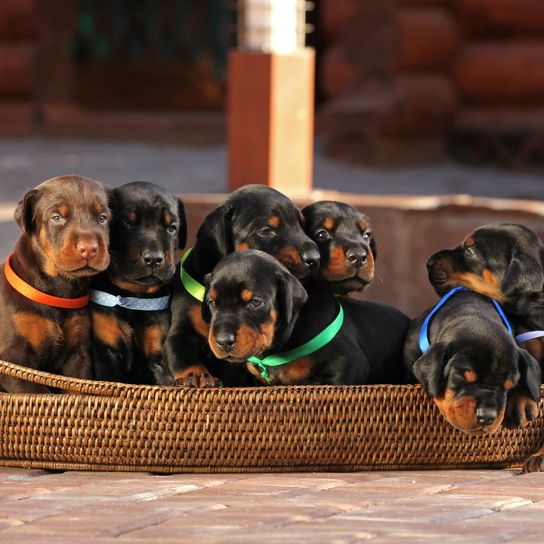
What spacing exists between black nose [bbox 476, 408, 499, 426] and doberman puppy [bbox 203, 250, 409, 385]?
455 mm

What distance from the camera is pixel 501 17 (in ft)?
36.8

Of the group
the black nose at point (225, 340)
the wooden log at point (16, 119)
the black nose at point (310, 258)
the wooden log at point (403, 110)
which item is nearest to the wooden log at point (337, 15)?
the wooden log at point (403, 110)

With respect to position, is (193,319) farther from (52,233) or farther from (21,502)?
(21,502)

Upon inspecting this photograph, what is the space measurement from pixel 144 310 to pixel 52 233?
44 cm

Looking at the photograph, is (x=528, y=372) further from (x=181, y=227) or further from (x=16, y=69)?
(x=16, y=69)

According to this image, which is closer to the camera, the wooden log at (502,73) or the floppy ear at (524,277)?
the floppy ear at (524,277)

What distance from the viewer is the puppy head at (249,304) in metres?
3.02

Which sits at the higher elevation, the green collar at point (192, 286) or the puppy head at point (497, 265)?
the puppy head at point (497, 265)

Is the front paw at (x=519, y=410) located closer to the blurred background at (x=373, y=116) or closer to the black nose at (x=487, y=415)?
the black nose at (x=487, y=415)

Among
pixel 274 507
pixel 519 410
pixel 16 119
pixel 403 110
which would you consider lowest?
pixel 274 507

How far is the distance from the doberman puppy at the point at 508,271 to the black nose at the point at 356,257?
30 cm

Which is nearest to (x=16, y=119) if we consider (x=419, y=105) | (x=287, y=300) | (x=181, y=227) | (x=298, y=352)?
(x=419, y=105)

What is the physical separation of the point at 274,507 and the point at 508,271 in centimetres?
112

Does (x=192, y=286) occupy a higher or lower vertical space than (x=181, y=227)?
lower
